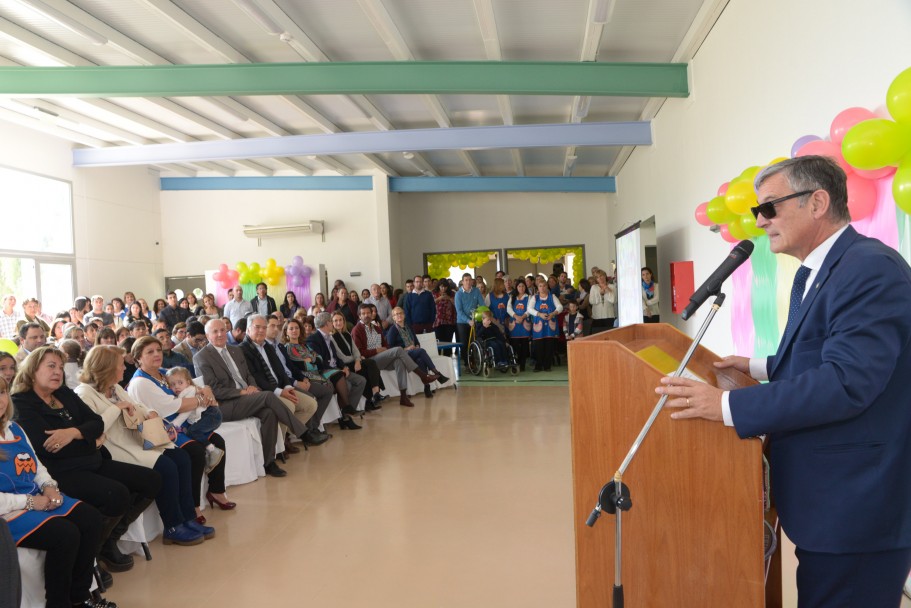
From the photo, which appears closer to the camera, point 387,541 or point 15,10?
point 387,541

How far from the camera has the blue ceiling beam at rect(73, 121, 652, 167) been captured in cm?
856

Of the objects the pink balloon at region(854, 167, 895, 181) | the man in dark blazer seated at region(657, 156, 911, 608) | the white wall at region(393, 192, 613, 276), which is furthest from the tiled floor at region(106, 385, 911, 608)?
the white wall at region(393, 192, 613, 276)

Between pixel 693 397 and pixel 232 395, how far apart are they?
4.18 metres

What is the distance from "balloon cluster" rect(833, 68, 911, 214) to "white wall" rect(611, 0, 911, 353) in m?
0.51

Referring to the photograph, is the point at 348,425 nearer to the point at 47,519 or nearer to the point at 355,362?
the point at 355,362

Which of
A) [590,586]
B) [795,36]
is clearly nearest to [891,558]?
[590,586]

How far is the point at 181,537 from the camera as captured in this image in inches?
140

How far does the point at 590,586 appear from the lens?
164 cm

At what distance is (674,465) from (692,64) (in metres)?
6.02

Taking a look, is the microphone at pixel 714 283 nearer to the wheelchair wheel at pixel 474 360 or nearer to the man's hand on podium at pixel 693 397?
the man's hand on podium at pixel 693 397

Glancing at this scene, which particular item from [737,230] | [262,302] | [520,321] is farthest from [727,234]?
[262,302]

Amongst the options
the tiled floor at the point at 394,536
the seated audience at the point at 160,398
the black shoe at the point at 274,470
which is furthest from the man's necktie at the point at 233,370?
the seated audience at the point at 160,398

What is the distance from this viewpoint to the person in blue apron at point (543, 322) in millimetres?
10438

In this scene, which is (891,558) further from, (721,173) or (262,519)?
A: (721,173)
